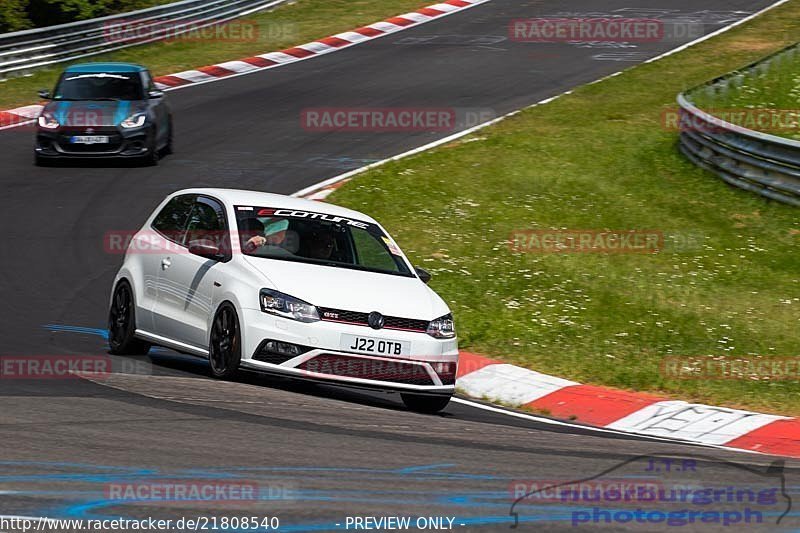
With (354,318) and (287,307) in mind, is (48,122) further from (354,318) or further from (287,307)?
(354,318)

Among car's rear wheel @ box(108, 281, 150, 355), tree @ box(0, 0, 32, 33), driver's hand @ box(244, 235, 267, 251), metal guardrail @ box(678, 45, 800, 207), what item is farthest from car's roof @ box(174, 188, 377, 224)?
tree @ box(0, 0, 32, 33)

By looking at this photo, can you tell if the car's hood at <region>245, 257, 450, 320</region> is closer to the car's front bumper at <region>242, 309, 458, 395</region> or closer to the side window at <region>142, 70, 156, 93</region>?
the car's front bumper at <region>242, 309, 458, 395</region>

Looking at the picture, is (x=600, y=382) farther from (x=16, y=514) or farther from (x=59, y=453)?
(x=16, y=514)

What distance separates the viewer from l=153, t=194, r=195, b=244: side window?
11.7 m

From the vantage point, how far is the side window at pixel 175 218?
11734 millimetres

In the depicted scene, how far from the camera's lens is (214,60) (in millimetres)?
30078

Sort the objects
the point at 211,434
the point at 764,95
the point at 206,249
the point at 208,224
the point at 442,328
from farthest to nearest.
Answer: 1. the point at 764,95
2. the point at 208,224
3. the point at 206,249
4. the point at 442,328
5. the point at 211,434

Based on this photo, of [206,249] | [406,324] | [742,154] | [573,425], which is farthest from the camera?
[742,154]

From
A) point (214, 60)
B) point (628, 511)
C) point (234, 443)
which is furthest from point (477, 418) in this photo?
point (214, 60)

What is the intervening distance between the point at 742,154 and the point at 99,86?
994 cm

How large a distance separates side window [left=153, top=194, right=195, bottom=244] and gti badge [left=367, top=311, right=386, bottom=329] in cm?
227

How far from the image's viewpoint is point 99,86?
2156 centimetres

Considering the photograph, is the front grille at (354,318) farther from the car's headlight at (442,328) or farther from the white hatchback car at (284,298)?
the car's headlight at (442,328)

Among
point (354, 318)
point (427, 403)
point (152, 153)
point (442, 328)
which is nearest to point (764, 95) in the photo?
point (152, 153)
